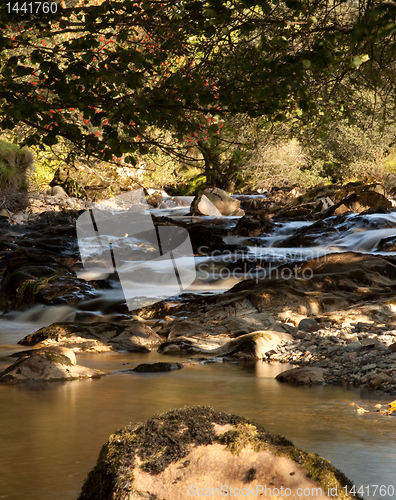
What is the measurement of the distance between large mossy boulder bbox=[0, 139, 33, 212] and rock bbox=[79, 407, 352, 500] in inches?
830

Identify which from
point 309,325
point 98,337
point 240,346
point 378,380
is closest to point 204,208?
point 98,337

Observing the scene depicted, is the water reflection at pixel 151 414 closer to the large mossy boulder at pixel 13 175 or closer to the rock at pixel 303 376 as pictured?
the rock at pixel 303 376

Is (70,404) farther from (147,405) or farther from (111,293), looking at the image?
(111,293)

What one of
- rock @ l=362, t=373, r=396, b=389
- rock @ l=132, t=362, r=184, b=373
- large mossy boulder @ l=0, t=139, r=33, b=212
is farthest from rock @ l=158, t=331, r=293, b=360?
large mossy boulder @ l=0, t=139, r=33, b=212

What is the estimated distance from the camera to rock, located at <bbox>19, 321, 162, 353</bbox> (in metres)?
8.30

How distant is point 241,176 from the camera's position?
3712 centimetres

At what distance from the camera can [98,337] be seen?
8.82m

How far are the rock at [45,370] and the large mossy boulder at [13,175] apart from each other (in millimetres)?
17023

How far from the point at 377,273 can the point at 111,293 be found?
6.25 m

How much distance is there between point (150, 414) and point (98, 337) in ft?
14.1

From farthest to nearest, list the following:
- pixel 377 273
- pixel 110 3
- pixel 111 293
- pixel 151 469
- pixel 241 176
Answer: pixel 241 176 → pixel 111 293 → pixel 377 273 → pixel 110 3 → pixel 151 469

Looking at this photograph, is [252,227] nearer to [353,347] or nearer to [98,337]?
[98,337]

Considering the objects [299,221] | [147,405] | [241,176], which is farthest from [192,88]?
[241,176]
